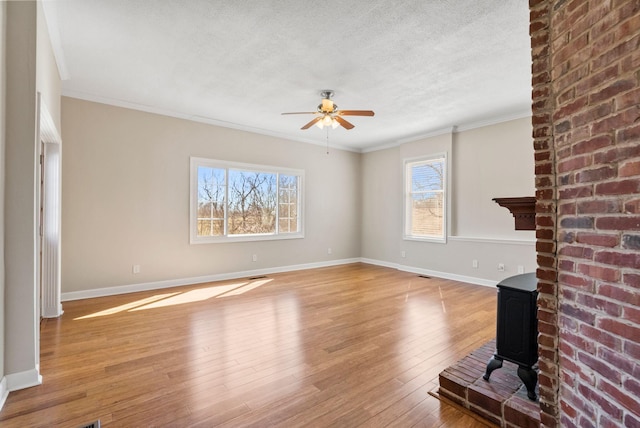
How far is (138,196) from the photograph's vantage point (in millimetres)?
4598

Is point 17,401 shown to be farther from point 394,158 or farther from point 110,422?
point 394,158

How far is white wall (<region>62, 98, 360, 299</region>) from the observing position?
414 cm

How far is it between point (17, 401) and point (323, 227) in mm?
5356

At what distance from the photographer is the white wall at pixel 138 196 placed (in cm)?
414

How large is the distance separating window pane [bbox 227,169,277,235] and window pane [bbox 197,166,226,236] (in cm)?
17

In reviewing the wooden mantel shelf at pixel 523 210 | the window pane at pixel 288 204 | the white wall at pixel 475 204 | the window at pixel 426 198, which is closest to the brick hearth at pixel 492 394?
the wooden mantel shelf at pixel 523 210

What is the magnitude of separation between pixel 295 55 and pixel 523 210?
8.08ft

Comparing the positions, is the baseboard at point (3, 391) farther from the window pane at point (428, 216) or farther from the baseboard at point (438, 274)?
the window pane at point (428, 216)

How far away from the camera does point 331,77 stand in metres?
3.51

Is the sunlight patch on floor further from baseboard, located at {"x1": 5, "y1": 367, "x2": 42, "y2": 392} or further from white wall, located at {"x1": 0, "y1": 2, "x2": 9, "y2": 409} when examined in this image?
white wall, located at {"x1": 0, "y1": 2, "x2": 9, "y2": 409}

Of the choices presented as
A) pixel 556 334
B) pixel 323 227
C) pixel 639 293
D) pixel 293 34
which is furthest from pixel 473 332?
pixel 323 227

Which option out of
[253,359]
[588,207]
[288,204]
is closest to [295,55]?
[588,207]

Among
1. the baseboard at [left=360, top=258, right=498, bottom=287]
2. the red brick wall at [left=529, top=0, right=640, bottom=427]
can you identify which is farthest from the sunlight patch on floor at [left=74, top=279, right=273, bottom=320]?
the red brick wall at [left=529, top=0, right=640, bottom=427]

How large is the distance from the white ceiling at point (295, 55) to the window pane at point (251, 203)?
1324 millimetres
